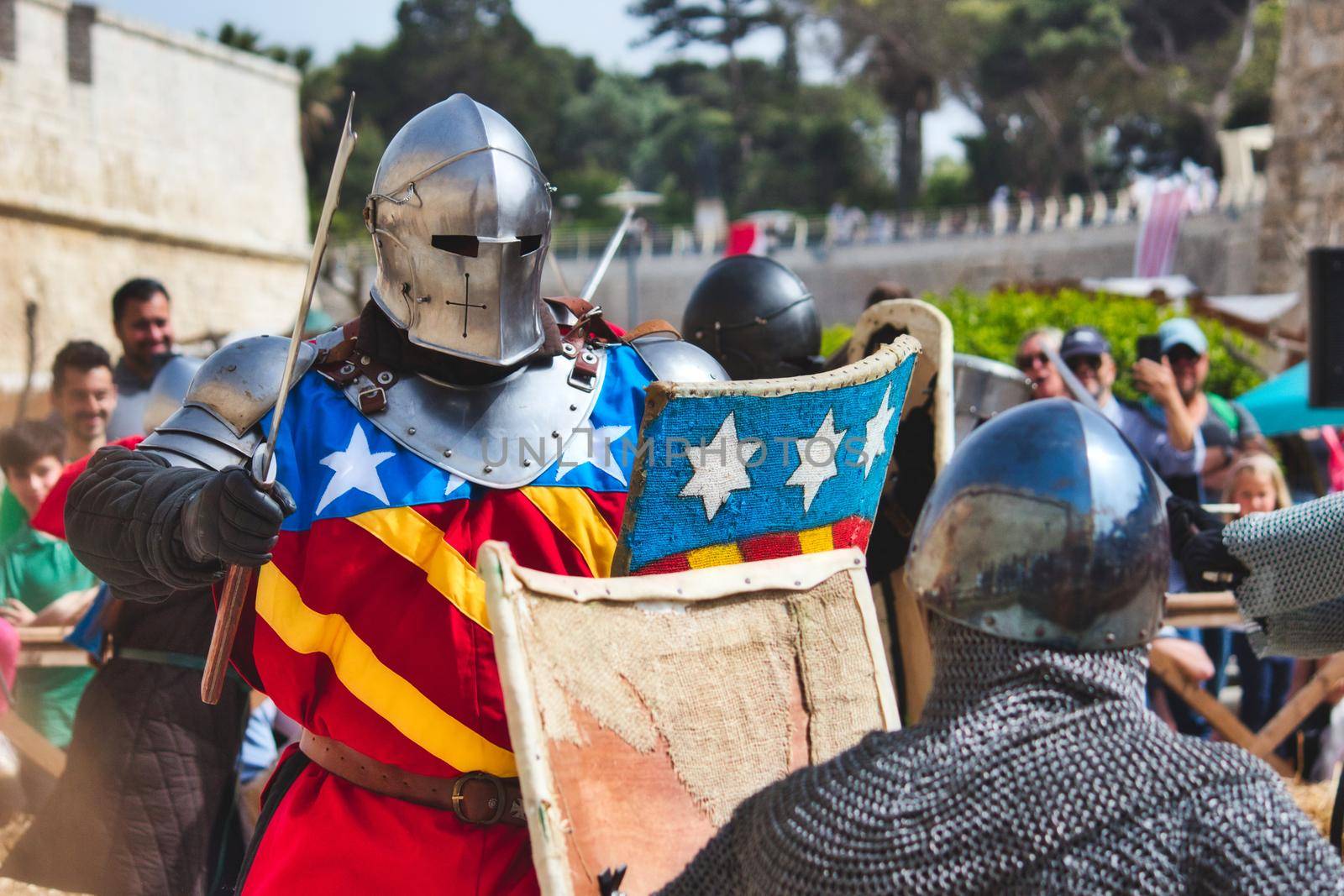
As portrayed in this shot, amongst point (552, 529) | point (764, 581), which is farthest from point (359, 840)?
point (764, 581)

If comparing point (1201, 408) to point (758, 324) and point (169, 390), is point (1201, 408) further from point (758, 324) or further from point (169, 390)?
point (169, 390)

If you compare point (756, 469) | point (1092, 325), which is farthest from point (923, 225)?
point (756, 469)

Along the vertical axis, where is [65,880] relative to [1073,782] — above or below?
below

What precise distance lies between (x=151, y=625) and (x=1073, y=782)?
9.53 feet

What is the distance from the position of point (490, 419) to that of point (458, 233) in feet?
1.07

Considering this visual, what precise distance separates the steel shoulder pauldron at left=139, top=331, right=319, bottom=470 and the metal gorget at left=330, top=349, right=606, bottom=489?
14cm

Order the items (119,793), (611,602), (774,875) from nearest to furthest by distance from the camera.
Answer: (774,875) → (611,602) → (119,793)

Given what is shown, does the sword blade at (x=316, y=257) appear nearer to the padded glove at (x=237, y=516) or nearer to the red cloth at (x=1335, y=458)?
the padded glove at (x=237, y=516)

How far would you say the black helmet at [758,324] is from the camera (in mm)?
4129

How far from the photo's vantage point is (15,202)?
63.9 feet

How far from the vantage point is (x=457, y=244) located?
2.50m

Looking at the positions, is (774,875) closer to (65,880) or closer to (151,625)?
(151,625)

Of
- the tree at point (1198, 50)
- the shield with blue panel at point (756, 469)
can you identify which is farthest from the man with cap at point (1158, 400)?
the tree at point (1198, 50)

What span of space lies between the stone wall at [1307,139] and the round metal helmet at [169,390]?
12659 mm
